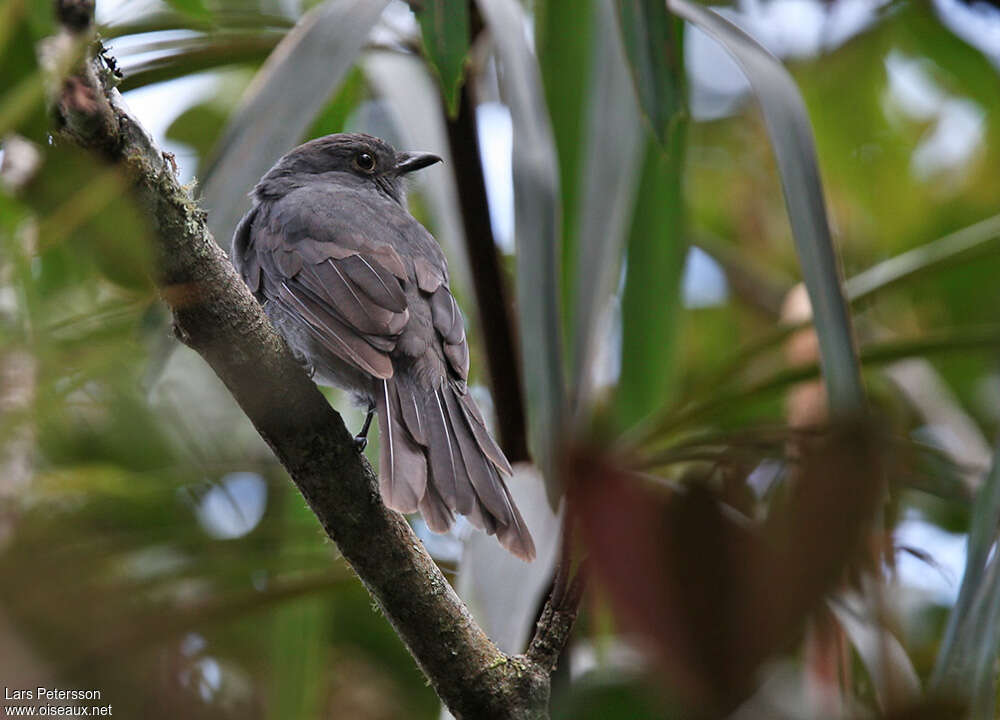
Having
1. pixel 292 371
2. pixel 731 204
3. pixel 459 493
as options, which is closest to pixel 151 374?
pixel 292 371

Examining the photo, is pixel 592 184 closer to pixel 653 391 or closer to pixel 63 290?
pixel 653 391

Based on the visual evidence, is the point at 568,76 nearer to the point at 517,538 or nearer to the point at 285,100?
→ the point at 285,100

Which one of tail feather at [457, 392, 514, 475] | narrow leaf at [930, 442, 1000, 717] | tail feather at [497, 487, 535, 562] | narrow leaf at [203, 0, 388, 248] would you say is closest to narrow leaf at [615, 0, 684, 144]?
narrow leaf at [203, 0, 388, 248]

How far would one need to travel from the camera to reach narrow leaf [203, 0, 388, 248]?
8.13 feet

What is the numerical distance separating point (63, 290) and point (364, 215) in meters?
0.89

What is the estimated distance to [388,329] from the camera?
2.74 m

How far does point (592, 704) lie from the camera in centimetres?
67

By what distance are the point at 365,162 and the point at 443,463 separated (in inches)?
82.1

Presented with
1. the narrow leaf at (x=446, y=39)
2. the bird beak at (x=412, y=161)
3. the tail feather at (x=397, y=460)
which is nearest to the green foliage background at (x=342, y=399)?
the narrow leaf at (x=446, y=39)

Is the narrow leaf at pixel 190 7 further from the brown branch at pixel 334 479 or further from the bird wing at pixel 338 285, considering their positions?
the brown branch at pixel 334 479

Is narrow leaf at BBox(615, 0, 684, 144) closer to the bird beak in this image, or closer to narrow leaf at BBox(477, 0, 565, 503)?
narrow leaf at BBox(477, 0, 565, 503)

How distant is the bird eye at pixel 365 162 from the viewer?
160 inches

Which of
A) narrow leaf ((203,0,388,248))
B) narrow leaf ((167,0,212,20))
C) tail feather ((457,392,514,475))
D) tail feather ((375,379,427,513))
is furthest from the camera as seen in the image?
narrow leaf ((167,0,212,20))

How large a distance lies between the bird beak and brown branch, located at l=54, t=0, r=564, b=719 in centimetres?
168
